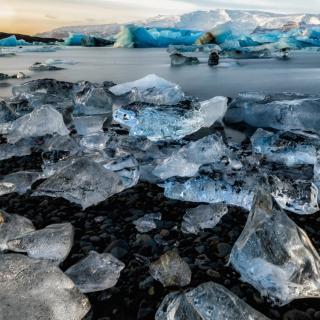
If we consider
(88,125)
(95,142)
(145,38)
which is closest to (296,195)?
(95,142)

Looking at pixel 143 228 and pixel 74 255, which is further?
pixel 143 228

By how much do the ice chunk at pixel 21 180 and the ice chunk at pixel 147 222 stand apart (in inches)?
43.4

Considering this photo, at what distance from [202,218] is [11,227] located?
114 cm

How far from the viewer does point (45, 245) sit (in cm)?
213

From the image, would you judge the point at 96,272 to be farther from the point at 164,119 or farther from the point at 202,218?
the point at 164,119

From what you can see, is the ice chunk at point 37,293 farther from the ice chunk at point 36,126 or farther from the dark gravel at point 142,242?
the ice chunk at point 36,126

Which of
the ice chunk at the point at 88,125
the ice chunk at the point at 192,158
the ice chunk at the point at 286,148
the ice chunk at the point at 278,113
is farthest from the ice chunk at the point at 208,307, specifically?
the ice chunk at the point at 278,113

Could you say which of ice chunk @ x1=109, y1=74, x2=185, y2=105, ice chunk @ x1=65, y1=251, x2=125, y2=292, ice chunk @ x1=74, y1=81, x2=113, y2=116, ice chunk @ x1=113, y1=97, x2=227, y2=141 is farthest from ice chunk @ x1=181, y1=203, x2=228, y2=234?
ice chunk @ x1=74, y1=81, x2=113, y2=116

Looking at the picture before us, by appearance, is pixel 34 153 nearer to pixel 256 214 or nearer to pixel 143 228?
pixel 143 228

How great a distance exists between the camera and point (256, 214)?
2.04 meters

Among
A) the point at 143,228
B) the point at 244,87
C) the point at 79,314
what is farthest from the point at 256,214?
the point at 244,87

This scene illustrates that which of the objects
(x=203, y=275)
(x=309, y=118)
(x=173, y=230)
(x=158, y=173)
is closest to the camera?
(x=203, y=275)

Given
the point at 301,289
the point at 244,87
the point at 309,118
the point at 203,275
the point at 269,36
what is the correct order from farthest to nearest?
the point at 269,36
the point at 244,87
the point at 309,118
the point at 203,275
the point at 301,289

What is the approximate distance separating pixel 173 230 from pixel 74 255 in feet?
2.02
